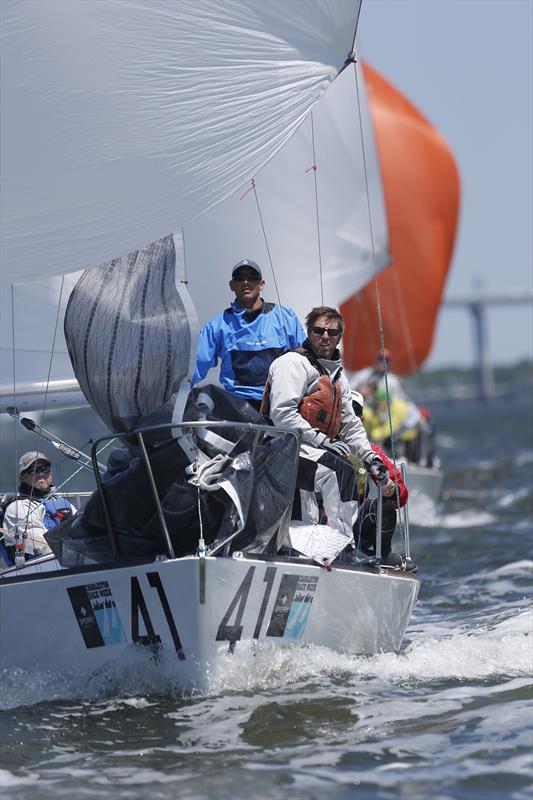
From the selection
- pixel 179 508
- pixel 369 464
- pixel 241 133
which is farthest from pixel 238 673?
pixel 241 133

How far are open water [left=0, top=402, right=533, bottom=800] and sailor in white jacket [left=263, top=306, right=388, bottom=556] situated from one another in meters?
0.76

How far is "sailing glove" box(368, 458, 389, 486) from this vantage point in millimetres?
6570

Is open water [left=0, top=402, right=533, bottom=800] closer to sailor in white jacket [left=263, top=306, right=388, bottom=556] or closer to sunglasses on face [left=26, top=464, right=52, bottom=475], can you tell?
sailor in white jacket [left=263, top=306, right=388, bottom=556]

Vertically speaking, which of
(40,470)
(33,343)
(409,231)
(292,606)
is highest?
(409,231)

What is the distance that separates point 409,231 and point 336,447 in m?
14.1

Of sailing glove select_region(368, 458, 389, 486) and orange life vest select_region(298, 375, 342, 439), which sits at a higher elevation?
orange life vest select_region(298, 375, 342, 439)

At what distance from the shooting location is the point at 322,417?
21.1 feet

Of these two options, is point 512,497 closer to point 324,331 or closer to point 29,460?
point 29,460

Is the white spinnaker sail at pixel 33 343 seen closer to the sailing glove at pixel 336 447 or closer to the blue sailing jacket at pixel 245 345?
the blue sailing jacket at pixel 245 345

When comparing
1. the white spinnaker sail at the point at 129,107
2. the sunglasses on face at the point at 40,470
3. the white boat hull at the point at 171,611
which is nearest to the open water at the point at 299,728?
the white boat hull at the point at 171,611

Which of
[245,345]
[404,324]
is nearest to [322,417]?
[245,345]

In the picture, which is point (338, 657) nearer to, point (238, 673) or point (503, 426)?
point (238, 673)

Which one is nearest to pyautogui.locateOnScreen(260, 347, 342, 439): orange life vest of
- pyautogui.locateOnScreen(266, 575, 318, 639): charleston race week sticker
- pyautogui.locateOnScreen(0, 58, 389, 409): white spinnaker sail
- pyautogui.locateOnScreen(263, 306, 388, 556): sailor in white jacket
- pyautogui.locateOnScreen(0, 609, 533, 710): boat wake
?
pyautogui.locateOnScreen(263, 306, 388, 556): sailor in white jacket

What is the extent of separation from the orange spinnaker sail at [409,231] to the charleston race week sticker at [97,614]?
45.1ft
